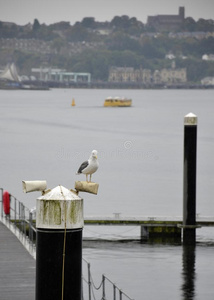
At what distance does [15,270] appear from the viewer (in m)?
15.2

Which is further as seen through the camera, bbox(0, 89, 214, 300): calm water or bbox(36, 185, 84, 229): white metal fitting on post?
bbox(0, 89, 214, 300): calm water

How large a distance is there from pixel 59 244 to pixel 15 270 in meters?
8.80

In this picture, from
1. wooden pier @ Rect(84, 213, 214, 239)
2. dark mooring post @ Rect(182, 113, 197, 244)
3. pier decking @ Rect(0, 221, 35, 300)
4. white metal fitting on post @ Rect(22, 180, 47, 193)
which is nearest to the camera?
white metal fitting on post @ Rect(22, 180, 47, 193)

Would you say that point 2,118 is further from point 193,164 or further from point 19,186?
point 193,164

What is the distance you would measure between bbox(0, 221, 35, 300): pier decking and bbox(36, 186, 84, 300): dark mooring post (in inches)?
247

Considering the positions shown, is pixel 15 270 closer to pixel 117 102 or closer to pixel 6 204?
pixel 6 204

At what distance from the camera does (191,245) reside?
88.3 feet

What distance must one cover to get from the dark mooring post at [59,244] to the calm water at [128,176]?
14.5 m

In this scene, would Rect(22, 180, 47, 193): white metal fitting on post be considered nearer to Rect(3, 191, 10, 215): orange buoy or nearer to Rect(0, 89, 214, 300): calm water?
Rect(0, 89, 214, 300): calm water

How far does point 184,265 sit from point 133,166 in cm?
4492

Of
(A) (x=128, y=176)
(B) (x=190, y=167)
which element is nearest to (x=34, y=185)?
(B) (x=190, y=167)

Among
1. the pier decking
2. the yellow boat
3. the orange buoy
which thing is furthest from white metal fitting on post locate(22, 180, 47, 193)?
the yellow boat

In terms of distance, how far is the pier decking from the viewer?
13.4 metres

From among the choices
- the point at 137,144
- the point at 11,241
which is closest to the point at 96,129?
the point at 137,144
